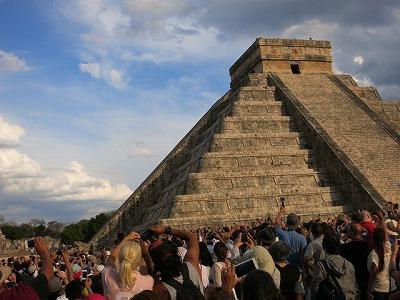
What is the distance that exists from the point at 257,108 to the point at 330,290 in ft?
60.9

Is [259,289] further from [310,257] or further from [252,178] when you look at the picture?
[252,178]

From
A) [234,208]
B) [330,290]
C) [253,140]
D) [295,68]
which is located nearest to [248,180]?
[234,208]

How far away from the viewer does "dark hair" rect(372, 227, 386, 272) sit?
518cm

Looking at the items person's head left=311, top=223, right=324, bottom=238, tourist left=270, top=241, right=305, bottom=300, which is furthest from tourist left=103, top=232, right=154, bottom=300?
person's head left=311, top=223, right=324, bottom=238

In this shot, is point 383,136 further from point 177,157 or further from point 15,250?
point 15,250

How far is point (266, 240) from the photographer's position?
18.0 feet

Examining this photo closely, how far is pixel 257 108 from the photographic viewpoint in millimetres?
23016

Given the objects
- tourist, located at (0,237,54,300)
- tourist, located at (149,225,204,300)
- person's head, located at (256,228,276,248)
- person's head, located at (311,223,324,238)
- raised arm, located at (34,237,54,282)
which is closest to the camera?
tourist, located at (0,237,54,300)

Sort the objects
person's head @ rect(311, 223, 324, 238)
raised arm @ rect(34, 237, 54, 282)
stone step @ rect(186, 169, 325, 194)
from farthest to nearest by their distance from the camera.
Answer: stone step @ rect(186, 169, 325, 194) → person's head @ rect(311, 223, 324, 238) → raised arm @ rect(34, 237, 54, 282)

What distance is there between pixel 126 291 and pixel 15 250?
28508 mm

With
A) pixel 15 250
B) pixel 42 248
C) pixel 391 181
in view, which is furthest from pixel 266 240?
pixel 15 250

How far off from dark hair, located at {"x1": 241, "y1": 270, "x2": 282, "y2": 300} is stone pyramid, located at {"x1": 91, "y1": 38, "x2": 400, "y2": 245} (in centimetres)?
1396

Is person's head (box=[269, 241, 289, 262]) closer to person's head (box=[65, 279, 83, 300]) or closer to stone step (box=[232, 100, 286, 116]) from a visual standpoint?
person's head (box=[65, 279, 83, 300])

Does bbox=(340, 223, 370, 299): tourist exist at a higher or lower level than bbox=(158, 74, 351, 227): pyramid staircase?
lower
